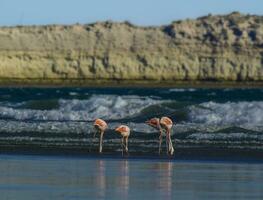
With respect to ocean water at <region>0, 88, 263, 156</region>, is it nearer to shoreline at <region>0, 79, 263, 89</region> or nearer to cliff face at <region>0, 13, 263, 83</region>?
shoreline at <region>0, 79, 263, 89</region>

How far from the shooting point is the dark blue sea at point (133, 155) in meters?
19.3

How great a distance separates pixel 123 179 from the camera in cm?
2081

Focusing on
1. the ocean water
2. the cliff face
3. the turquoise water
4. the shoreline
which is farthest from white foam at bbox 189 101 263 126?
the cliff face

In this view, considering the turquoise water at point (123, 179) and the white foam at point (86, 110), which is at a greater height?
the white foam at point (86, 110)

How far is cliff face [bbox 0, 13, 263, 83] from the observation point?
282 feet

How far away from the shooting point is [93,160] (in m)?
25.2

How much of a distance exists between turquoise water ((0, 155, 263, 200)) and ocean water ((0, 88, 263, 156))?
2.39m

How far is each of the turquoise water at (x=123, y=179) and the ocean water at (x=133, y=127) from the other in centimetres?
239

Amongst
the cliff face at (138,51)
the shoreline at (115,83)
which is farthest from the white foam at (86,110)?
the cliff face at (138,51)

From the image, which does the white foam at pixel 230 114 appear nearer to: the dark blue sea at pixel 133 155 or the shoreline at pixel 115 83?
the dark blue sea at pixel 133 155

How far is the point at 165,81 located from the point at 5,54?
1200cm

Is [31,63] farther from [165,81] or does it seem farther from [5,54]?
[165,81]

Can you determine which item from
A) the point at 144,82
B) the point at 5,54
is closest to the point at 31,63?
the point at 5,54

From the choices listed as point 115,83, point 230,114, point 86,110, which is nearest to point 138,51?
point 115,83
